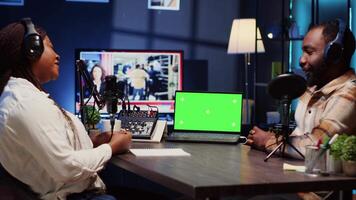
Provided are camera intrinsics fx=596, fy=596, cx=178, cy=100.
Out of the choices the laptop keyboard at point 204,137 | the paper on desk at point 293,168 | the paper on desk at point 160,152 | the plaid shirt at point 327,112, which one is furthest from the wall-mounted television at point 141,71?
the paper on desk at point 293,168

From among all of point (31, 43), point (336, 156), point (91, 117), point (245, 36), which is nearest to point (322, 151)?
point (336, 156)

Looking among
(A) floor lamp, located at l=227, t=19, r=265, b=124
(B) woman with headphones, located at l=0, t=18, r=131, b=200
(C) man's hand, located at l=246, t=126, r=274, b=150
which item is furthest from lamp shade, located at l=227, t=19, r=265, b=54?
(B) woman with headphones, located at l=0, t=18, r=131, b=200

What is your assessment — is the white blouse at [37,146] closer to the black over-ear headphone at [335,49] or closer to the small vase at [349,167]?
the small vase at [349,167]

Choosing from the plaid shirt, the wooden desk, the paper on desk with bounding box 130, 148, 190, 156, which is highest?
the plaid shirt

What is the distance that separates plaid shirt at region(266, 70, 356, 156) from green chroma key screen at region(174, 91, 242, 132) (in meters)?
0.49

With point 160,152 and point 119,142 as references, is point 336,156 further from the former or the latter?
point 119,142

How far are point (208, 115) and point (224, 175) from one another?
121cm

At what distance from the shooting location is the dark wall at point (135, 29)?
5.54m

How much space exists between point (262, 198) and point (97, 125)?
104 cm

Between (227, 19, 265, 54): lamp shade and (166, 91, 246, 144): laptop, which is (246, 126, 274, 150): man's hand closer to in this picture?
(166, 91, 246, 144): laptop

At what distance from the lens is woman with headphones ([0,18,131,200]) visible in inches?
80.2

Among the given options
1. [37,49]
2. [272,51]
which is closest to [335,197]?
[37,49]

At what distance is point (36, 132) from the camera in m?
2.02

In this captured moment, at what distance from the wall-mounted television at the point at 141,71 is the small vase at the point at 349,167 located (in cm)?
323
